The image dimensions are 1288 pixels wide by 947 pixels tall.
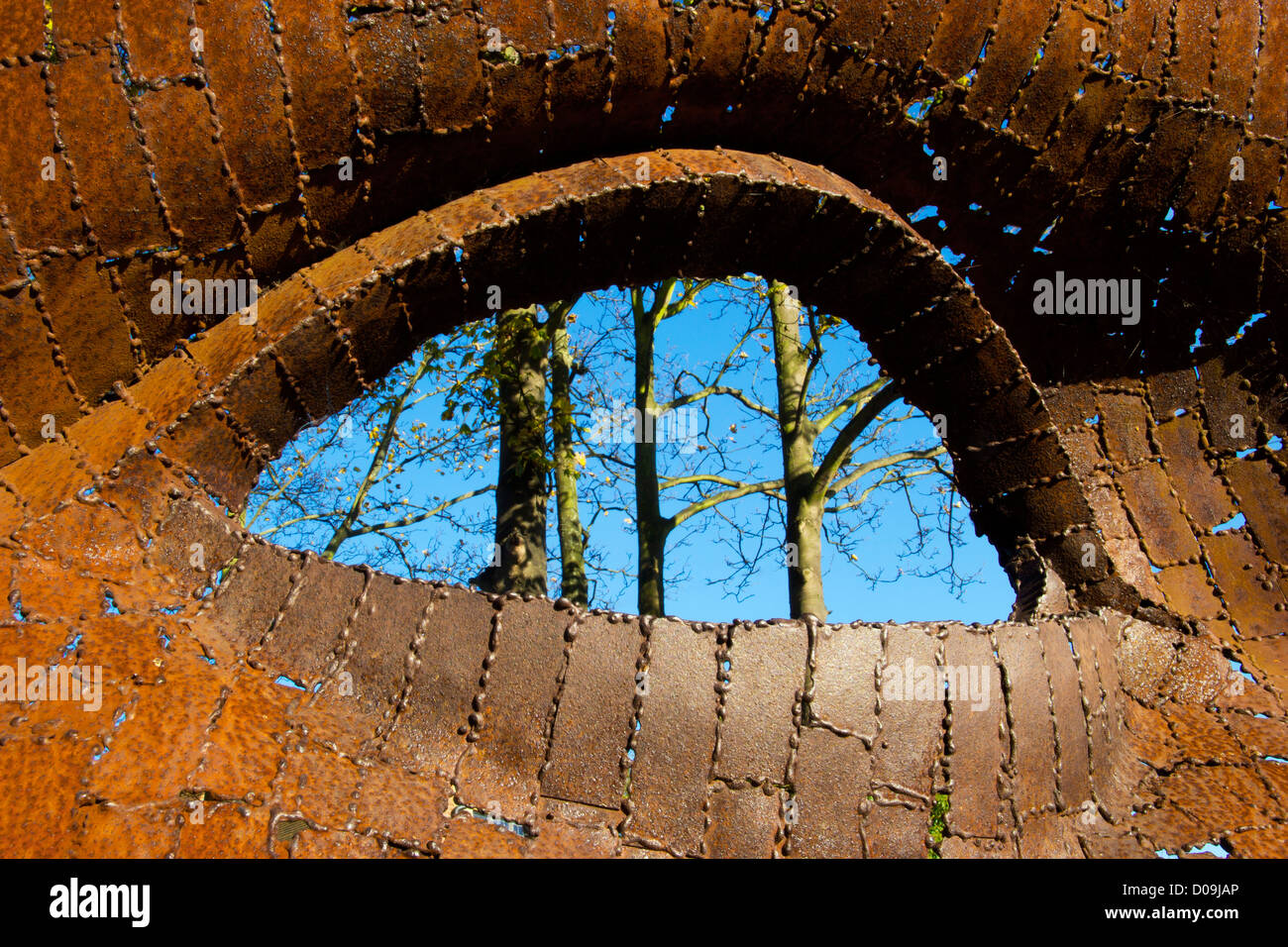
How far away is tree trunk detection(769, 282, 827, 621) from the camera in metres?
9.38

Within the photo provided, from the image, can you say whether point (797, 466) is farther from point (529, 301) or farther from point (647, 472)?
point (529, 301)

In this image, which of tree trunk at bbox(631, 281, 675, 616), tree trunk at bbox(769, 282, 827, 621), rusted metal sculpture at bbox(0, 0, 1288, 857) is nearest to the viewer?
rusted metal sculpture at bbox(0, 0, 1288, 857)

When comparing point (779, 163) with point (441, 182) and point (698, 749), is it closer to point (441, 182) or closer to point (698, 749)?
point (441, 182)

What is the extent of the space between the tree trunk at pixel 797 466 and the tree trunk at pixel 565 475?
2290 mm

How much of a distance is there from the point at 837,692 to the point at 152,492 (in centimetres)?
249

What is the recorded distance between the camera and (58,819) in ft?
8.47

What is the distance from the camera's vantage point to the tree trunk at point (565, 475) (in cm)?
1043

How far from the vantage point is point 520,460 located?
9.84 meters

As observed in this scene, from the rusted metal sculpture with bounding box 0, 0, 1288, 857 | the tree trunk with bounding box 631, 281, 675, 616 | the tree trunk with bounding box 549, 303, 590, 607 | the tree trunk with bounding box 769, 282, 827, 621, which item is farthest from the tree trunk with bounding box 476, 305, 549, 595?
the rusted metal sculpture with bounding box 0, 0, 1288, 857

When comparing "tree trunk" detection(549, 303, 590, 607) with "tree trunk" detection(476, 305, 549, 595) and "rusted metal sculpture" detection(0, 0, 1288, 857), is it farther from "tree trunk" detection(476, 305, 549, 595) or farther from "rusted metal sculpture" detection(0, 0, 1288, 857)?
"rusted metal sculpture" detection(0, 0, 1288, 857)

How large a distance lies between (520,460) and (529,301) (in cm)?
592

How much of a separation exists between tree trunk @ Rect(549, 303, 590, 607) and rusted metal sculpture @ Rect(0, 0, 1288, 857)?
6.09m

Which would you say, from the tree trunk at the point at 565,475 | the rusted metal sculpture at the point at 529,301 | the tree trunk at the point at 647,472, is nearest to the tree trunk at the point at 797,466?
the tree trunk at the point at 647,472

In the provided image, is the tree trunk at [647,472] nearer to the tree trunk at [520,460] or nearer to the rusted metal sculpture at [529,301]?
the tree trunk at [520,460]
